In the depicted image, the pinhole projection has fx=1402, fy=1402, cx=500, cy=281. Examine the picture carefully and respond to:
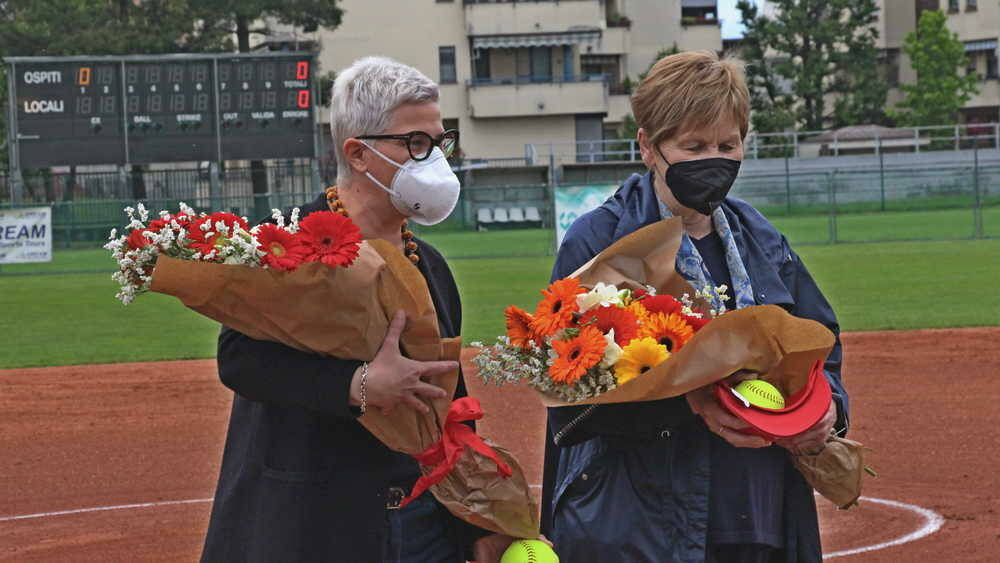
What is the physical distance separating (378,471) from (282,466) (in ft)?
0.81

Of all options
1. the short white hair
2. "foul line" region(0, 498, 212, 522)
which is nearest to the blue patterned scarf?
the short white hair

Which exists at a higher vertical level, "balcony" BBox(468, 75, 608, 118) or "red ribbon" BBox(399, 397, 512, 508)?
"balcony" BBox(468, 75, 608, 118)

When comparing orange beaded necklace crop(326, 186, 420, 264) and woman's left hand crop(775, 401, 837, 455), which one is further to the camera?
orange beaded necklace crop(326, 186, 420, 264)

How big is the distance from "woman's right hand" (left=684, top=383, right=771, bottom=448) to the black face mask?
618 mm

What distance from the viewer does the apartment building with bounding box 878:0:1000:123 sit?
69750 mm

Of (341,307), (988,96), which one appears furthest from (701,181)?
(988,96)

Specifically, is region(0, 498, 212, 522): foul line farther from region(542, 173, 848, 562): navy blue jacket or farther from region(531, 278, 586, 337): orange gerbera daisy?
region(531, 278, 586, 337): orange gerbera daisy

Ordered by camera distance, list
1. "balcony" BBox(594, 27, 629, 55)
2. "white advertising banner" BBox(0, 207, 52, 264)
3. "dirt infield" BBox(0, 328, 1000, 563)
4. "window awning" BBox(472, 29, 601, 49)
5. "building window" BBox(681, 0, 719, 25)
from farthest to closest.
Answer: "building window" BBox(681, 0, 719, 25) → "balcony" BBox(594, 27, 629, 55) → "window awning" BBox(472, 29, 601, 49) → "white advertising banner" BBox(0, 207, 52, 264) → "dirt infield" BBox(0, 328, 1000, 563)

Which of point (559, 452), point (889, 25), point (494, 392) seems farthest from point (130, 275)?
point (889, 25)

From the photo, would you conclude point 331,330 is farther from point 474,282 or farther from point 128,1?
point 128,1

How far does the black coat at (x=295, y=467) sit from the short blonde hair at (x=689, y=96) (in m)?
1.13

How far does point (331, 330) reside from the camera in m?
3.28

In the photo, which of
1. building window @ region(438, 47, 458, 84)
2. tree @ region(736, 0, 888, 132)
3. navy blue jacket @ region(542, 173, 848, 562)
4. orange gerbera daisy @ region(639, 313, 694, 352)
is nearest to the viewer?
orange gerbera daisy @ region(639, 313, 694, 352)

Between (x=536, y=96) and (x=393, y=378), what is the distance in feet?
212
